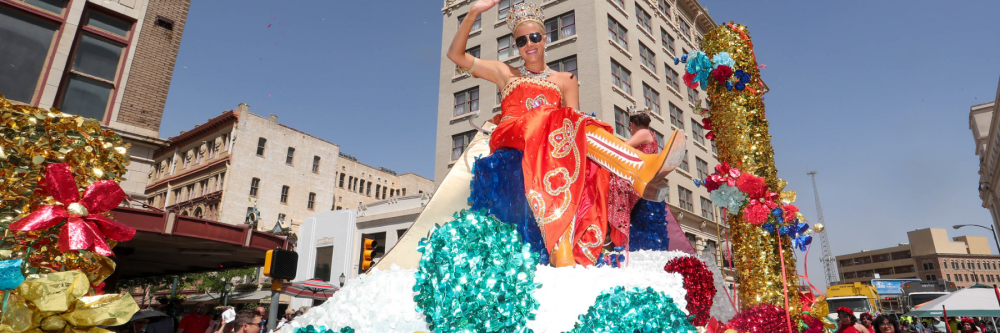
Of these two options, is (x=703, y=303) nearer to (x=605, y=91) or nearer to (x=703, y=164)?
(x=605, y=91)

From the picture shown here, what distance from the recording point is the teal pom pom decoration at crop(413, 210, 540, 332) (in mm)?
2170

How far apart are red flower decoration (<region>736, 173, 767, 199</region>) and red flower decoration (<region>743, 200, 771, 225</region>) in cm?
7

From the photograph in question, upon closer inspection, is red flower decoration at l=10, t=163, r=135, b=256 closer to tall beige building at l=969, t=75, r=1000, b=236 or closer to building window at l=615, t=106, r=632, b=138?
building window at l=615, t=106, r=632, b=138

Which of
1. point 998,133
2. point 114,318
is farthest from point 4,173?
point 998,133

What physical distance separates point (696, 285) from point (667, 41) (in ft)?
90.5

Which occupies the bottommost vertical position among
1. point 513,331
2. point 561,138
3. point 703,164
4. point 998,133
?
point 513,331

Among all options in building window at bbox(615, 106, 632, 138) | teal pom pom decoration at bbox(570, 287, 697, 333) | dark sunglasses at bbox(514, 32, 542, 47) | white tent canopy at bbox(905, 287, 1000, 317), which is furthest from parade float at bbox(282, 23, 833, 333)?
building window at bbox(615, 106, 632, 138)

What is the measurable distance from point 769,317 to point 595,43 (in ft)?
61.9

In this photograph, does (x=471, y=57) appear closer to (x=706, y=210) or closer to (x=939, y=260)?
(x=706, y=210)

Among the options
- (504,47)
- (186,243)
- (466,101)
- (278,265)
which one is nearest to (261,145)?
(466,101)

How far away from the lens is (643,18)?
2634 cm

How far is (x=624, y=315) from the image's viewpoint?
83.3 inches

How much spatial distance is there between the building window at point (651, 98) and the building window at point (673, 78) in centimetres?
207

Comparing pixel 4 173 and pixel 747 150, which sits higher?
pixel 747 150
